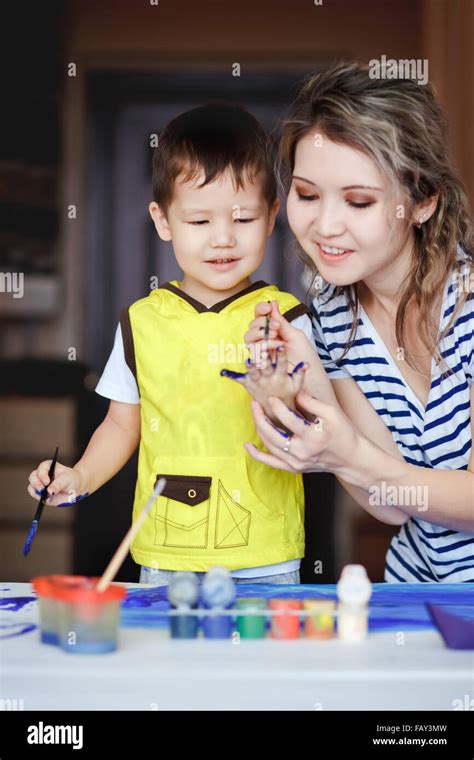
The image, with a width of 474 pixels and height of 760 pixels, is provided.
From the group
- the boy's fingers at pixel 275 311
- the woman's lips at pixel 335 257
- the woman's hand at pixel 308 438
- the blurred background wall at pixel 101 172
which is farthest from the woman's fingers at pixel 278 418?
the blurred background wall at pixel 101 172

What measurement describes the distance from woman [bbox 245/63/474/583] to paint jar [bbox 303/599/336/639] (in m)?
0.31

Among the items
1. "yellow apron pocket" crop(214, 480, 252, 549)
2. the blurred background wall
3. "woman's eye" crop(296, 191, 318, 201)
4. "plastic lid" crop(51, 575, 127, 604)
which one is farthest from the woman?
the blurred background wall

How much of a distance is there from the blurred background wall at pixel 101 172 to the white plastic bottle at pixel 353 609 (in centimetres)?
186

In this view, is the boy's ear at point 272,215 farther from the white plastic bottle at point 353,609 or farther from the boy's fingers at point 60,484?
the white plastic bottle at point 353,609

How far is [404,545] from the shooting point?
6.03ft

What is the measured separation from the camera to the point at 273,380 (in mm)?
1473

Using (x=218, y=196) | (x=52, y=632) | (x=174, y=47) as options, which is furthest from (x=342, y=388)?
(x=174, y=47)

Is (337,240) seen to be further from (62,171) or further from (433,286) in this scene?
(62,171)

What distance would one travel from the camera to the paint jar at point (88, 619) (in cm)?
112

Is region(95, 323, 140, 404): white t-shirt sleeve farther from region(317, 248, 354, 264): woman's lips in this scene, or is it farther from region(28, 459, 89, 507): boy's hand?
region(317, 248, 354, 264): woman's lips

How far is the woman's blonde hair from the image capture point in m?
1.55

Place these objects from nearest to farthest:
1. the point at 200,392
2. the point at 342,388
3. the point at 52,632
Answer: the point at 52,632, the point at 200,392, the point at 342,388
